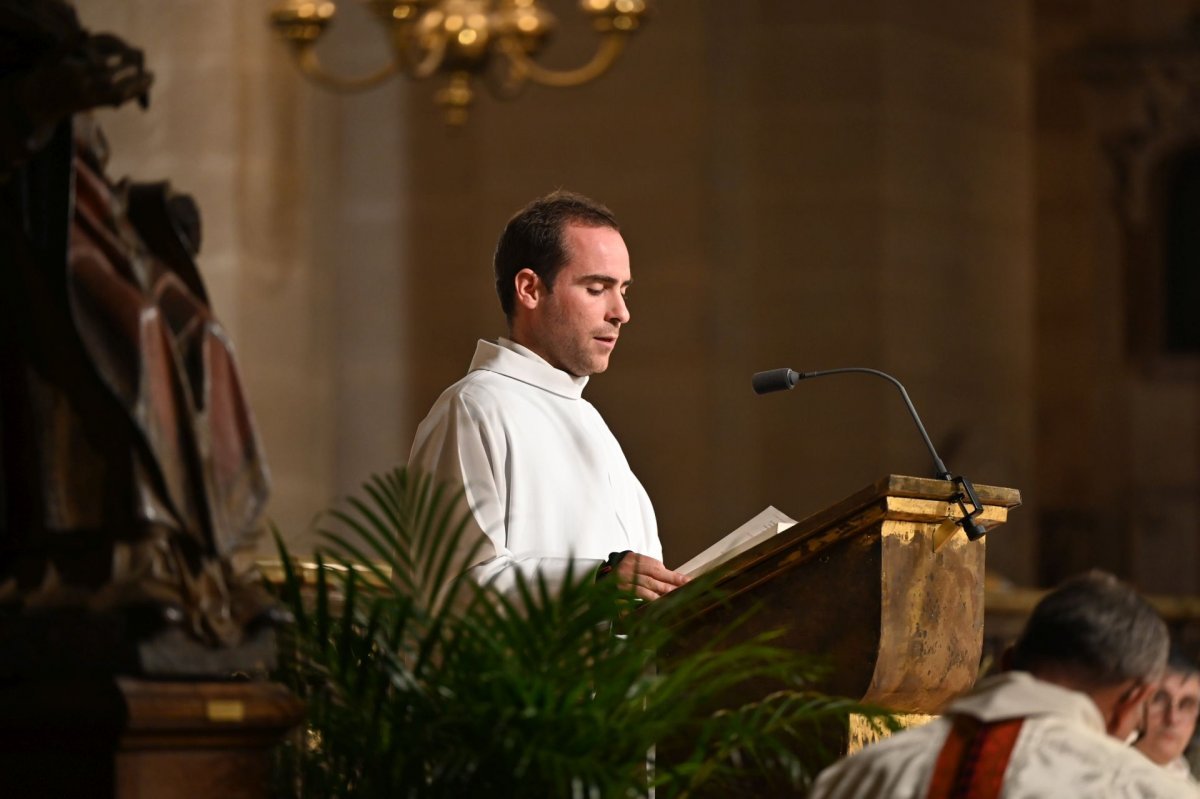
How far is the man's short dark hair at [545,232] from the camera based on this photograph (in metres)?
4.85

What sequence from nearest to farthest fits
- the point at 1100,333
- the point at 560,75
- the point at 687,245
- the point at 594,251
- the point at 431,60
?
the point at 594,251 → the point at 431,60 → the point at 560,75 → the point at 687,245 → the point at 1100,333

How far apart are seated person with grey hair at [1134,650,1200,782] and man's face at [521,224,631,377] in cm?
130

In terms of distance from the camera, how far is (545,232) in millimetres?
4867

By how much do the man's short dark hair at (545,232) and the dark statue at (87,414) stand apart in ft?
4.88

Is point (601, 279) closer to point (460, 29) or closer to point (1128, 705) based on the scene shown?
point (1128, 705)

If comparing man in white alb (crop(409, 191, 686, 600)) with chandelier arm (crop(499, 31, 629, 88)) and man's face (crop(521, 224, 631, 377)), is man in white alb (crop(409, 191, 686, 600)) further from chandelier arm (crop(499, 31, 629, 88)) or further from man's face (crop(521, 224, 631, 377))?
chandelier arm (crop(499, 31, 629, 88))

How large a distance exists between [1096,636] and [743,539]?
46.7 inches

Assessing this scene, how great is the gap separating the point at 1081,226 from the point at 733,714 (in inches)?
526

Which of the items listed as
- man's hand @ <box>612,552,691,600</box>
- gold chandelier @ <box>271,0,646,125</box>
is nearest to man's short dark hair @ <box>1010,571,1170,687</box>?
man's hand @ <box>612,552,691,600</box>

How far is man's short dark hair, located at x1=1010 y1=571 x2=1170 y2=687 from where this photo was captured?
3.32 m

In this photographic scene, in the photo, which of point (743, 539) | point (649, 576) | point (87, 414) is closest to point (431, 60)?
point (743, 539)

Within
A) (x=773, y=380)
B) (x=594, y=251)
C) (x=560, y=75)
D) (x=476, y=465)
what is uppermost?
(x=560, y=75)

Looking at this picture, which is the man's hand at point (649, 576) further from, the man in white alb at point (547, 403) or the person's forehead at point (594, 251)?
the person's forehead at point (594, 251)

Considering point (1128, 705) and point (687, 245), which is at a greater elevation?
point (687, 245)
